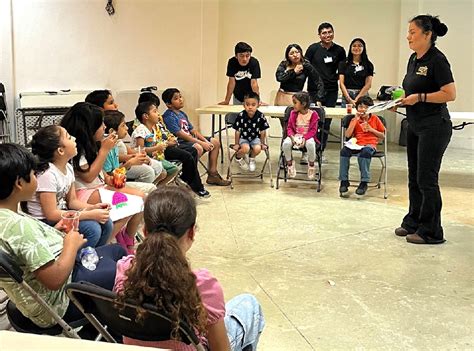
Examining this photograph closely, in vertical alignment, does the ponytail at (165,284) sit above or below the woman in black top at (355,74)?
below

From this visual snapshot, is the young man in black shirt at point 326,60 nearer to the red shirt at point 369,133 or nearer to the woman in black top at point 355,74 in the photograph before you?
the woman in black top at point 355,74

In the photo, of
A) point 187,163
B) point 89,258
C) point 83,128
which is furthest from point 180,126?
point 89,258

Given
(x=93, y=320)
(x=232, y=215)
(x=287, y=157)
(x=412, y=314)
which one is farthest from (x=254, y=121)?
(x=93, y=320)

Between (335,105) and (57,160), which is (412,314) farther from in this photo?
(335,105)

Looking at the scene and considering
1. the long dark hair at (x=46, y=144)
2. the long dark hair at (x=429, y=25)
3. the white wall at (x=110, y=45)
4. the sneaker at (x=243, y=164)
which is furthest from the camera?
the white wall at (x=110, y=45)

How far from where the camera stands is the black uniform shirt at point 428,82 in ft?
12.9

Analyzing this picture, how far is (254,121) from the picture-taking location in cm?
594

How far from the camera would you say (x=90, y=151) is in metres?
3.45

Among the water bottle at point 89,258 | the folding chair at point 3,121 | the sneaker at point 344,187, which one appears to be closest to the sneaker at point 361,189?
the sneaker at point 344,187

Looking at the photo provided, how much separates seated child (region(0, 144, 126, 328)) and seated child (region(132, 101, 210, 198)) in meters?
2.52

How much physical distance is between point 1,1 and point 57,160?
4639 millimetres

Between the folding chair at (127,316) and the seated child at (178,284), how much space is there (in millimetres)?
24

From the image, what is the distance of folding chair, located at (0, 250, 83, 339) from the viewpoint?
1935 mm

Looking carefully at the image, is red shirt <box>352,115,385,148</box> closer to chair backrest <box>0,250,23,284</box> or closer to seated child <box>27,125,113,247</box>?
seated child <box>27,125,113,247</box>
